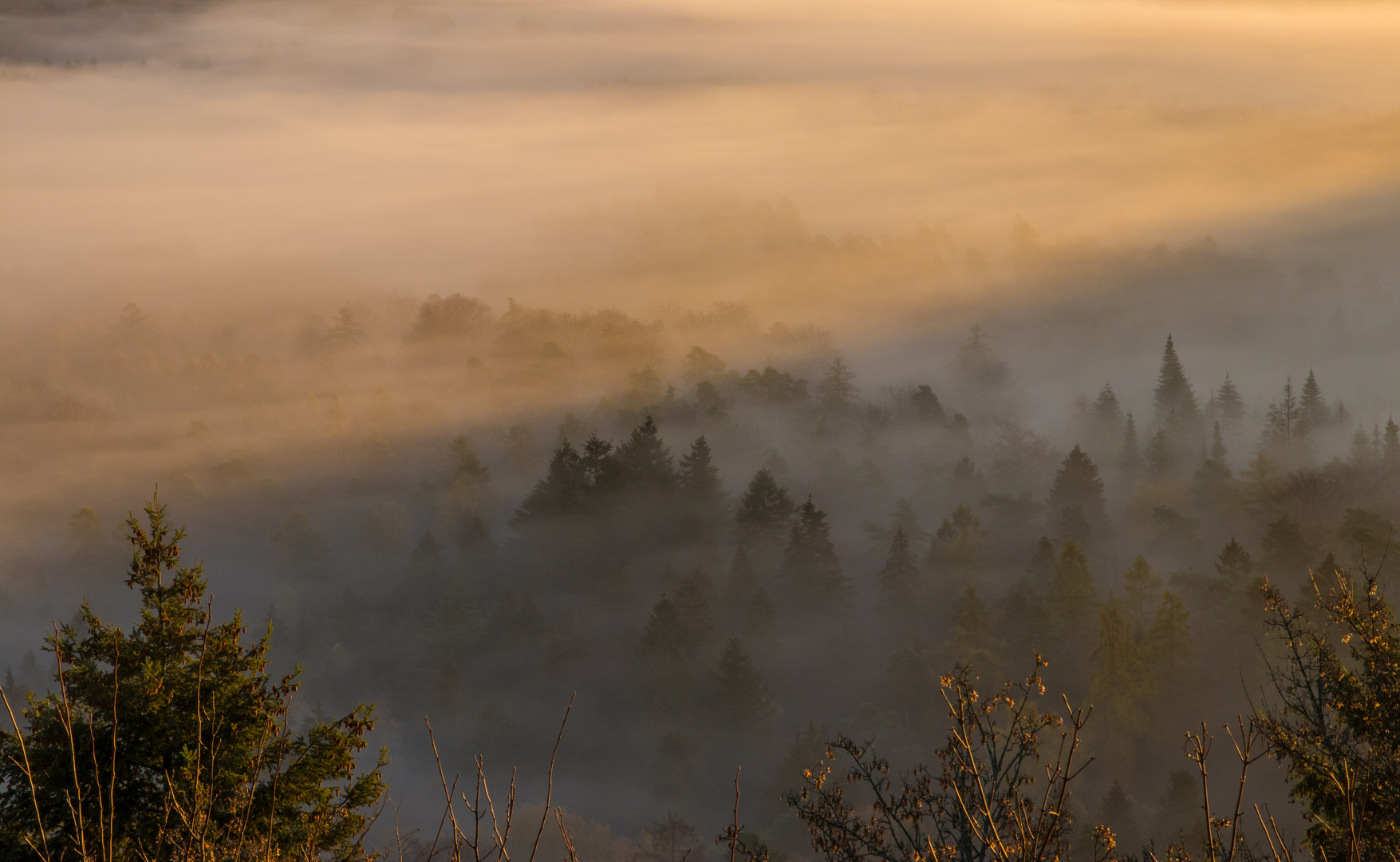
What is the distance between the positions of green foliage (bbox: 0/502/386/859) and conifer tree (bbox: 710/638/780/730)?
77.3 m

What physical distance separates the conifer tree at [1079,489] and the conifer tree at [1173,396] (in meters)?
47.0

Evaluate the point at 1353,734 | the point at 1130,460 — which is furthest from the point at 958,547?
the point at 1353,734

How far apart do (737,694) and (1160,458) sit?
255 feet

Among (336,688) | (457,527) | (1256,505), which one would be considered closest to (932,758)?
(1256,505)

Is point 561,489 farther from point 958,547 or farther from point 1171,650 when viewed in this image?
point 1171,650

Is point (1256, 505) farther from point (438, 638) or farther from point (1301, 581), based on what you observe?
point (438, 638)

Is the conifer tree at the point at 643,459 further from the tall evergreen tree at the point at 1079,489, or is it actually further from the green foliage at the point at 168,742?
the green foliage at the point at 168,742

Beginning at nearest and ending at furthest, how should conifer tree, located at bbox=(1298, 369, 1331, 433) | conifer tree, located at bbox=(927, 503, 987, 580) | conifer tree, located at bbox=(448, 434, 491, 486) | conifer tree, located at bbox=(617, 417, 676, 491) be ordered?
conifer tree, located at bbox=(617, 417, 676, 491) → conifer tree, located at bbox=(927, 503, 987, 580) → conifer tree, located at bbox=(1298, 369, 1331, 433) → conifer tree, located at bbox=(448, 434, 491, 486)

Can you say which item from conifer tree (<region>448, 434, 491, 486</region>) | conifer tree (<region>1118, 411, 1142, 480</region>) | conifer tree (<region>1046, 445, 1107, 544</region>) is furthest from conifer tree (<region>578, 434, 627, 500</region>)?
conifer tree (<region>1118, 411, 1142, 480</region>)

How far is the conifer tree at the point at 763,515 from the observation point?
113062 mm

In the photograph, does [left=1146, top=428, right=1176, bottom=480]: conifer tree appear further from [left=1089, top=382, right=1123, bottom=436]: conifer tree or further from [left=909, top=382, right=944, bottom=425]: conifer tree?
[left=909, top=382, right=944, bottom=425]: conifer tree

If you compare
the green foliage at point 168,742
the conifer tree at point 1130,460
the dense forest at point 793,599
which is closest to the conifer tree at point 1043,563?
the dense forest at point 793,599

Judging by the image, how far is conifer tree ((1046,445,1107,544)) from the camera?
389ft

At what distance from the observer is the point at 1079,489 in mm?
120000
